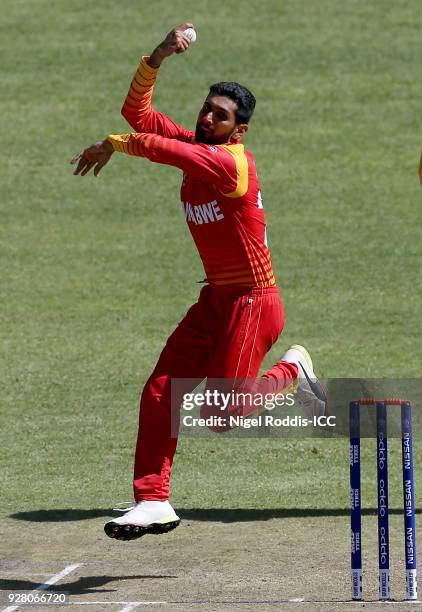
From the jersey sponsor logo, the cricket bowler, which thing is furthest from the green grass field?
the jersey sponsor logo

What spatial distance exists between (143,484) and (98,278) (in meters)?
9.22

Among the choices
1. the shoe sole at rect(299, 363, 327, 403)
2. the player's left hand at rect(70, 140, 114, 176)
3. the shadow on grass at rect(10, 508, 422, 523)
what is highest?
the player's left hand at rect(70, 140, 114, 176)

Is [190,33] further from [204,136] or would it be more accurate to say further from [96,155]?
[96,155]

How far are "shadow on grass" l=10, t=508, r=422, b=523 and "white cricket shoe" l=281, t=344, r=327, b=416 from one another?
70 cm

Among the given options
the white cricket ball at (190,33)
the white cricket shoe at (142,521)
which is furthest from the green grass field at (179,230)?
the white cricket ball at (190,33)

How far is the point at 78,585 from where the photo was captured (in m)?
7.54

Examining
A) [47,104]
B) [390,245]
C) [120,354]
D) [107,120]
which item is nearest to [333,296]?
[390,245]

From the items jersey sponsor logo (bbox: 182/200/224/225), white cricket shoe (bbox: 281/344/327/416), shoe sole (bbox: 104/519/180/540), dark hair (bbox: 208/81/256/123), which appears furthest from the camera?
white cricket shoe (bbox: 281/344/327/416)

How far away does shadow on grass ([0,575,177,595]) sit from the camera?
7.41 meters

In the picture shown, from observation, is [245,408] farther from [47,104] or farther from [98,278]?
[47,104]

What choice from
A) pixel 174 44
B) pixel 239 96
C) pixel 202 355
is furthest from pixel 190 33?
pixel 202 355

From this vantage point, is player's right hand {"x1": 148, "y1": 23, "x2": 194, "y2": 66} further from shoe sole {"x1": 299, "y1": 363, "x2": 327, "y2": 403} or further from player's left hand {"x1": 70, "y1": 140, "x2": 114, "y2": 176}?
shoe sole {"x1": 299, "y1": 363, "x2": 327, "y2": 403}

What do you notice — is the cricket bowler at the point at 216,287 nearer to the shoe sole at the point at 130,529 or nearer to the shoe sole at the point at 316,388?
the shoe sole at the point at 130,529

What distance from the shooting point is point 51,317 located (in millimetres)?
15469
